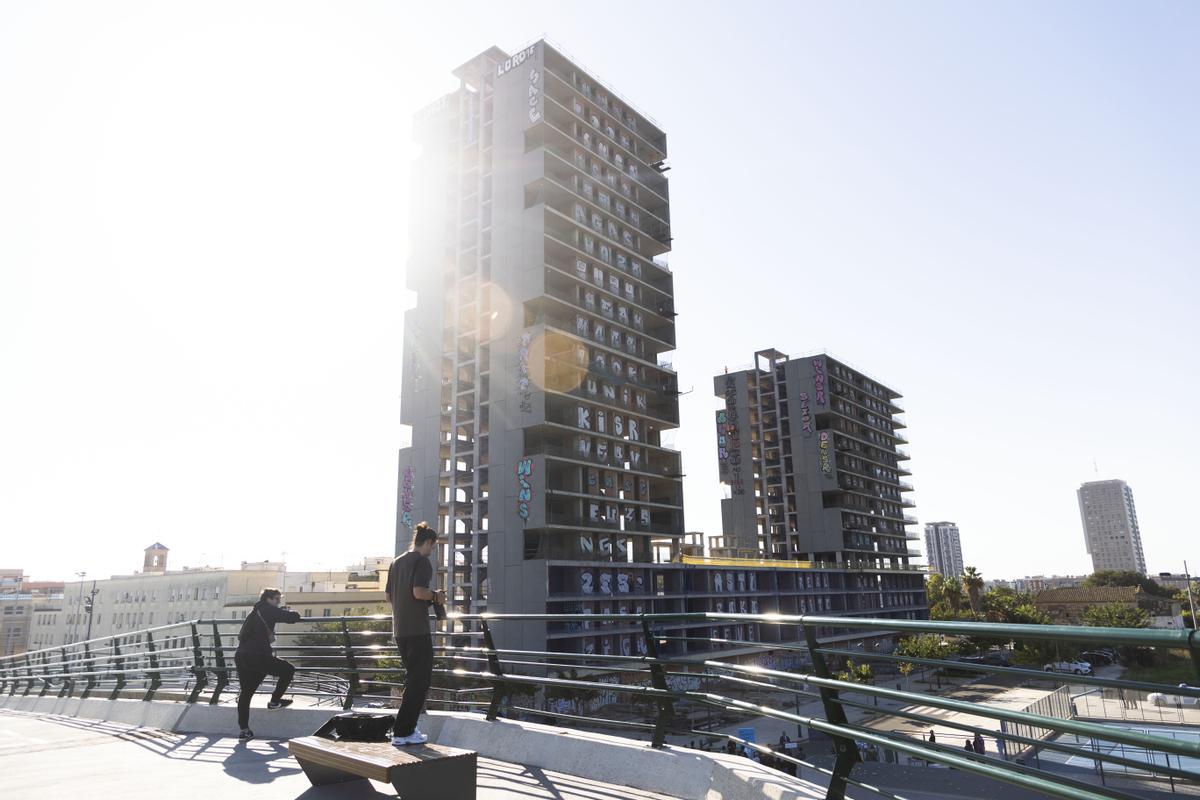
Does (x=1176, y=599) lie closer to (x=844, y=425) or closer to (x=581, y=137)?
(x=844, y=425)

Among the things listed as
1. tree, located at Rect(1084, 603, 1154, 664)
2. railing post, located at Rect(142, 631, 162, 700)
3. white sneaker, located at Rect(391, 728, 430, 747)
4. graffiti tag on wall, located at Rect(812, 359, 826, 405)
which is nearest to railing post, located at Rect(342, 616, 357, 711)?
A: white sneaker, located at Rect(391, 728, 430, 747)

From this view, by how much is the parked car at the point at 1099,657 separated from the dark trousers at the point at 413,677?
296 feet

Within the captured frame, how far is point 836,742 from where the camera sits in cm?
454

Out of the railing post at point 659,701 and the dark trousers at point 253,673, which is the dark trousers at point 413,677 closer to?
the railing post at point 659,701

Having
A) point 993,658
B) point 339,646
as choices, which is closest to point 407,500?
point 339,646

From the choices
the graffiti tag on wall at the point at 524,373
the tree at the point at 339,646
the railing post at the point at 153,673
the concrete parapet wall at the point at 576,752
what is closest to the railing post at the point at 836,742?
the concrete parapet wall at the point at 576,752

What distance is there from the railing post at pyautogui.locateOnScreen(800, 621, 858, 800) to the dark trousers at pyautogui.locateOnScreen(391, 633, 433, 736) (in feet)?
11.9

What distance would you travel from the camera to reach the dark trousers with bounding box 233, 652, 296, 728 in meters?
9.34

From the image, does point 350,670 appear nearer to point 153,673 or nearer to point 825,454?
point 153,673

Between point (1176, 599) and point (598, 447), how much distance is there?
384ft

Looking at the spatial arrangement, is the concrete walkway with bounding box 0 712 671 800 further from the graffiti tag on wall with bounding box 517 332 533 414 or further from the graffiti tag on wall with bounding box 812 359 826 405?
the graffiti tag on wall with bounding box 812 359 826 405

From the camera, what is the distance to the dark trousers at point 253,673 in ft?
30.6

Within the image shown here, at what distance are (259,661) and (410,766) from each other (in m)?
5.74

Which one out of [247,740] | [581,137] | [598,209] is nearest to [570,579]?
[598,209]
